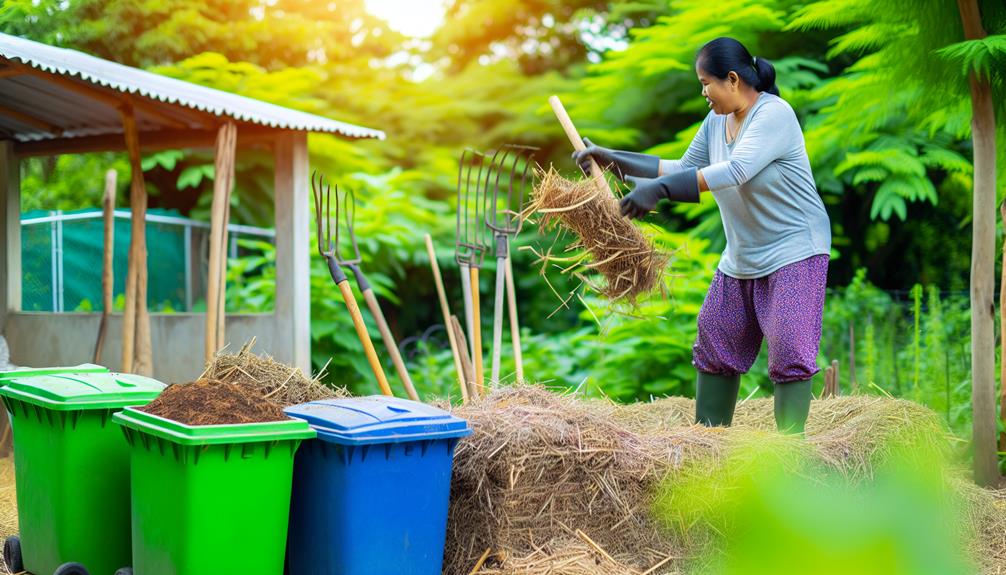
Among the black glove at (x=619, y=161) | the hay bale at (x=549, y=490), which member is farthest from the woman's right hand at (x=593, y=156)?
the hay bale at (x=549, y=490)

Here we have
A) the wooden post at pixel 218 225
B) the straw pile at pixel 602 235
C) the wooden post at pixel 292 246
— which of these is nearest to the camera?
the straw pile at pixel 602 235

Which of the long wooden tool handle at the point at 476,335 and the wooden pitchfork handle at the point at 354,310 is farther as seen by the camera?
the long wooden tool handle at the point at 476,335

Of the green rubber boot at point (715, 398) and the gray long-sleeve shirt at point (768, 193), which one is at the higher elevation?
the gray long-sleeve shirt at point (768, 193)

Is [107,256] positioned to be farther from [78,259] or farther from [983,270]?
[983,270]

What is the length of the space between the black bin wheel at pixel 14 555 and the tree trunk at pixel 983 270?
4281 mm

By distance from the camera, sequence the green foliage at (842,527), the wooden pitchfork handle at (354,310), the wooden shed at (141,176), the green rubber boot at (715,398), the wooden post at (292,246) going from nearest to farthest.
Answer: the green foliage at (842,527), the wooden pitchfork handle at (354,310), the green rubber boot at (715,398), the wooden shed at (141,176), the wooden post at (292,246)

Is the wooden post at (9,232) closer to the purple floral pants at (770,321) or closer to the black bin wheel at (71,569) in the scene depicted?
the black bin wheel at (71,569)

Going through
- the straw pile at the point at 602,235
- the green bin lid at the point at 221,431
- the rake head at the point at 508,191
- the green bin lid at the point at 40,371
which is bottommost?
the green bin lid at the point at 221,431

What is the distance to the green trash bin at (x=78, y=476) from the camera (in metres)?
3.11

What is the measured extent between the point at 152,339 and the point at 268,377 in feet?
12.1

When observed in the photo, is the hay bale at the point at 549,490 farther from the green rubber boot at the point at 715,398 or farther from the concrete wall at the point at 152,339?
the concrete wall at the point at 152,339

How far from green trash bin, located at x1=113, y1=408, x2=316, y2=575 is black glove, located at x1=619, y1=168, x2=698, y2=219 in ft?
4.99

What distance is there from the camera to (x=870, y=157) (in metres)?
7.30

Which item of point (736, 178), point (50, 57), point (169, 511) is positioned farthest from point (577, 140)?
point (50, 57)
